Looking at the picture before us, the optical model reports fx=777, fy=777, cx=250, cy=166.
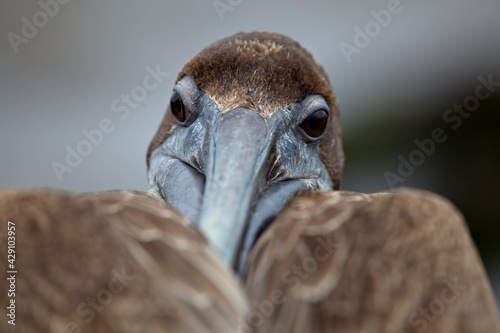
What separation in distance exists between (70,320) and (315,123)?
2.14 m

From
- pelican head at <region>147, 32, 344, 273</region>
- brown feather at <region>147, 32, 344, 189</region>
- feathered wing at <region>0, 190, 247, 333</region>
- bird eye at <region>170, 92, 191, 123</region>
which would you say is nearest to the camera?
feathered wing at <region>0, 190, 247, 333</region>

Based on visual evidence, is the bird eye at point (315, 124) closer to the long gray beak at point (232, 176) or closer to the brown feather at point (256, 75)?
the brown feather at point (256, 75)

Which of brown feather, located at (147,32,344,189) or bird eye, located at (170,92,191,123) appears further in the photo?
bird eye, located at (170,92,191,123)

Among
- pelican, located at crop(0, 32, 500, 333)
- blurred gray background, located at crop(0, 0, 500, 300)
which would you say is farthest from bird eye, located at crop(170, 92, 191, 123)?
blurred gray background, located at crop(0, 0, 500, 300)

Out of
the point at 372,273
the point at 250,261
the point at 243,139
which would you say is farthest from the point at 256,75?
the point at 372,273

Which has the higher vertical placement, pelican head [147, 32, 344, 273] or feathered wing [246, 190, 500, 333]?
pelican head [147, 32, 344, 273]

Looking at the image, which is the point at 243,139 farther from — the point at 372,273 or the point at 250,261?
the point at 372,273

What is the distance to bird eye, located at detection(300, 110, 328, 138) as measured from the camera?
405 centimetres

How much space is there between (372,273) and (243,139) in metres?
1.13

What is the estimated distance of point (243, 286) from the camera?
258 cm

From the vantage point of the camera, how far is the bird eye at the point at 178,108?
4.02 meters

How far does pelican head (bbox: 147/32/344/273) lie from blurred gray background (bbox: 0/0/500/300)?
4361mm

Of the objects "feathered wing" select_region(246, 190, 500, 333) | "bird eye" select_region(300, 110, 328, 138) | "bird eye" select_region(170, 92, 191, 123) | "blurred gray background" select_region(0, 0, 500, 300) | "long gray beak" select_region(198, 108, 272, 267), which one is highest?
"blurred gray background" select_region(0, 0, 500, 300)

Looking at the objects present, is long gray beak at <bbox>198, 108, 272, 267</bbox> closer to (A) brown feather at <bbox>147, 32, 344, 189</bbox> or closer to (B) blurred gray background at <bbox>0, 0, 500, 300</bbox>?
(A) brown feather at <bbox>147, 32, 344, 189</bbox>
